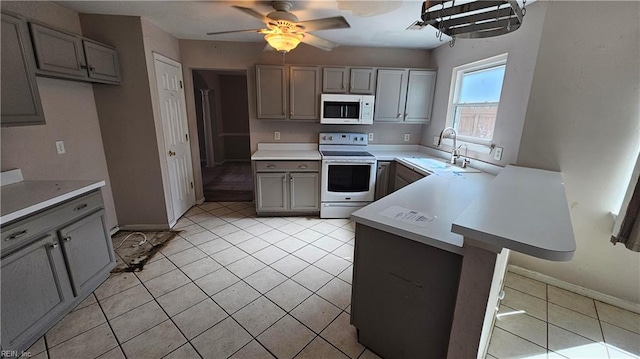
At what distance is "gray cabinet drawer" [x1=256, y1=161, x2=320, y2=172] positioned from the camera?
3.46 m

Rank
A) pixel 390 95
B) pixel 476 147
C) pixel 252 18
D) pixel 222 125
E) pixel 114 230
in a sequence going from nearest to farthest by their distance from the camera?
pixel 252 18 → pixel 476 147 → pixel 114 230 → pixel 390 95 → pixel 222 125

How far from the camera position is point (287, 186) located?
3.55 meters

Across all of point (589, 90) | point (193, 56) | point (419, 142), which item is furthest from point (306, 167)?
point (589, 90)

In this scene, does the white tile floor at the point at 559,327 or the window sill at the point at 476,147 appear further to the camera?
the window sill at the point at 476,147

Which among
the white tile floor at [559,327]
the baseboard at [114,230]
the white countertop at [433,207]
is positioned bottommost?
the white tile floor at [559,327]

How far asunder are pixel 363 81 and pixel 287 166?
61.5 inches

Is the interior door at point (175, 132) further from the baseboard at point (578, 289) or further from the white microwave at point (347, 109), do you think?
the baseboard at point (578, 289)

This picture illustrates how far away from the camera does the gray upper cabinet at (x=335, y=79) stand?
11.5ft

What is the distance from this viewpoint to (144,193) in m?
3.11

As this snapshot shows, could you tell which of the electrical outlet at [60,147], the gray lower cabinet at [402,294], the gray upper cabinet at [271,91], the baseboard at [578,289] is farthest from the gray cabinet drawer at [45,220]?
the baseboard at [578,289]

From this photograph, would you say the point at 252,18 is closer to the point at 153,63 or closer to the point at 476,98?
the point at 153,63

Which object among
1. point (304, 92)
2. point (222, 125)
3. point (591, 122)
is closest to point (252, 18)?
point (304, 92)

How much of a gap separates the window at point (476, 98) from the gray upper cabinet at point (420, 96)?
0.39 meters

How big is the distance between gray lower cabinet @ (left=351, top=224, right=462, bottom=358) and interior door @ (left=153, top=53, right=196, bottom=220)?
2.81m
